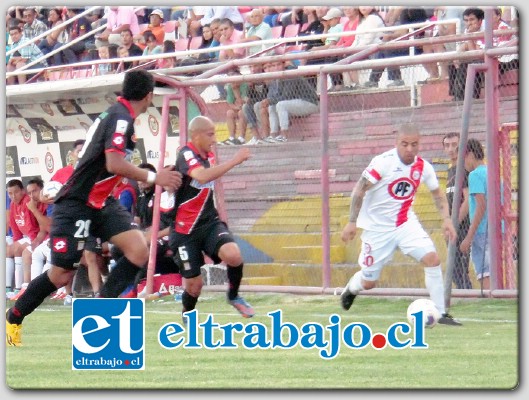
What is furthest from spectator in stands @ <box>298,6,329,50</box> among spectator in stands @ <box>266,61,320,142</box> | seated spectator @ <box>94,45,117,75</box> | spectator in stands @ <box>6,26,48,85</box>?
spectator in stands @ <box>6,26,48,85</box>

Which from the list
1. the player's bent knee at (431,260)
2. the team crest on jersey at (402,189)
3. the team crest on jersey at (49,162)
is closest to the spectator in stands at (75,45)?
the team crest on jersey at (49,162)

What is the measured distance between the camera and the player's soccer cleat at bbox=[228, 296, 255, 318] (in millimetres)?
8938

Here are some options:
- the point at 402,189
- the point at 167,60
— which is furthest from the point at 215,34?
the point at 402,189

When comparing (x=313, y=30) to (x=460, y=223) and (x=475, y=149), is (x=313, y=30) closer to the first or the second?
(x=475, y=149)

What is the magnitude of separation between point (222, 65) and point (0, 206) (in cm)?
460

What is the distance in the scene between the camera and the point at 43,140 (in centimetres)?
1349

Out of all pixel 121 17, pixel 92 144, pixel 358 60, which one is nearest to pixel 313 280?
pixel 358 60

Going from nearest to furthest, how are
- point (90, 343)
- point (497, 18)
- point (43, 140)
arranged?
1. point (90, 343)
2. point (497, 18)
3. point (43, 140)

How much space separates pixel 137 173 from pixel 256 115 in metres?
3.60

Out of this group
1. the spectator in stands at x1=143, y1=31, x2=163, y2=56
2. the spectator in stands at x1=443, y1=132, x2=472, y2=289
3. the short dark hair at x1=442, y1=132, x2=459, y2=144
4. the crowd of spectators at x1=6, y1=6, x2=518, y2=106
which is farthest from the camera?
the spectator in stands at x1=143, y1=31, x2=163, y2=56

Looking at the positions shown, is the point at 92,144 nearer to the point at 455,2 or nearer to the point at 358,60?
the point at 455,2

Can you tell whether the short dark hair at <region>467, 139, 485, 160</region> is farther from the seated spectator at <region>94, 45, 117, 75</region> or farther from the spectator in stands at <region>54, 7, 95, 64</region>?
the spectator in stands at <region>54, 7, 95, 64</region>

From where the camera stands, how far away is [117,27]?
38.7ft

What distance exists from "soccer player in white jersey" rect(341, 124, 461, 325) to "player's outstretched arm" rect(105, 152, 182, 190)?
5.01 ft
